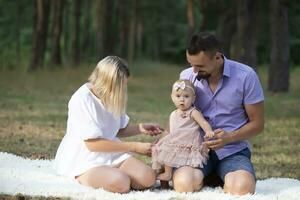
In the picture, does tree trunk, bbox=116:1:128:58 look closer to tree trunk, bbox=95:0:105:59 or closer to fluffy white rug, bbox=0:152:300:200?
tree trunk, bbox=95:0:105:59

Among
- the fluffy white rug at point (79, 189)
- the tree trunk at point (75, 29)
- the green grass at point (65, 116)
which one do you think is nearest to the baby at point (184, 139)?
the fluffy white rug at point (79, 189)

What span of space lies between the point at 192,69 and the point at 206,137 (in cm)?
75

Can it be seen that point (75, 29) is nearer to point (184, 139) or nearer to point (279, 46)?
point (279, 46)

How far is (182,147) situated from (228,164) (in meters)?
0.46

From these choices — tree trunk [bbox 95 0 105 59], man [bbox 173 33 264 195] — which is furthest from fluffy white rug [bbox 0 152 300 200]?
tree trunk [bbox 95 0 105 59]

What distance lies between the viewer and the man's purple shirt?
6348 mm

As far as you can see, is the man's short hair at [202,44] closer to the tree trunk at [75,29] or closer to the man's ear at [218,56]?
the man's ear at [218,56]

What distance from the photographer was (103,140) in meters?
6.18

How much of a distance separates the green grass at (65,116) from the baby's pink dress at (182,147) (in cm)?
159

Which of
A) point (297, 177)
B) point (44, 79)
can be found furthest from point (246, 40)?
point (297, 177)

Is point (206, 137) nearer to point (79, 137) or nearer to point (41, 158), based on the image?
point (79, 137)

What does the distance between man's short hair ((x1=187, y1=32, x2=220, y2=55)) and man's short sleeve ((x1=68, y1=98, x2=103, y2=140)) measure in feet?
3.44

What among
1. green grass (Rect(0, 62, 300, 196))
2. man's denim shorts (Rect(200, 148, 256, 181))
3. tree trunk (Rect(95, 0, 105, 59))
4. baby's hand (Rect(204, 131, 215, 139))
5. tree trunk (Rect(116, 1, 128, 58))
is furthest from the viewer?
tree trunk (Rect(116, 1, 128, 58))

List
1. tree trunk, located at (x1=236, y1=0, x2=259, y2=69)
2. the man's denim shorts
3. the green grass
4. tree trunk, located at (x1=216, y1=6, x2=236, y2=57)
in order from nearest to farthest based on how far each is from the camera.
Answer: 1. the man's denim shorts
2. the green grass
3. tree trunk, located at (x1=236, y1=0, x2=259, y2=69)
4. tree trunk, located at (x1=216, y1=6, x2=236, y2=57)
